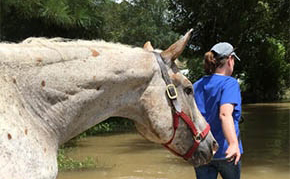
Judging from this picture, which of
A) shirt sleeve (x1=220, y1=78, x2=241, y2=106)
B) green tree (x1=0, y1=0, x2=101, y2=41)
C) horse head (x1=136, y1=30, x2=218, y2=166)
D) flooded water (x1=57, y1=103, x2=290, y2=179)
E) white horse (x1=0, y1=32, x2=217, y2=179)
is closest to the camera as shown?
white horse (x1=0, y1=32, x2=217, y2=179)

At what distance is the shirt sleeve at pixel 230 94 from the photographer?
3.06 metres

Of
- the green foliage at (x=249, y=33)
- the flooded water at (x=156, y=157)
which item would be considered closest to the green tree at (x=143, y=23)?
the green foliage at (x=249, y=33)

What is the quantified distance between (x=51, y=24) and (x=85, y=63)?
8.73m

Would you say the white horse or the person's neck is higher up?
the white horse

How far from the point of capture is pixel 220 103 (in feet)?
10.2

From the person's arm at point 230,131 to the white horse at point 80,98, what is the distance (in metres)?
0.46

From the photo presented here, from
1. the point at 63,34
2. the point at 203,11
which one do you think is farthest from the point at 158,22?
the point at 63,34

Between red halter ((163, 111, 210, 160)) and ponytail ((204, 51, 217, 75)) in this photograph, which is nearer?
red halter ((163, 111, 210, 160))

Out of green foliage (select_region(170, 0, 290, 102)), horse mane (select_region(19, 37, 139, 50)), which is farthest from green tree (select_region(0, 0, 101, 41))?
horse mane (select_region(19, 37, 139, 50))

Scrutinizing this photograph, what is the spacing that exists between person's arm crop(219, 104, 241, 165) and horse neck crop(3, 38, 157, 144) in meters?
1.00

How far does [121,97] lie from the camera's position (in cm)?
208

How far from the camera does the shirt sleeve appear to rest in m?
3.06

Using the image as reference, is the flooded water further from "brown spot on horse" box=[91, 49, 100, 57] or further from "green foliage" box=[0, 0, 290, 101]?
"brown spot on horse" box=[91, 49, 100, 57]

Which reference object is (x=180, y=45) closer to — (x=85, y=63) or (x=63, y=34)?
(x=85, y=63)
